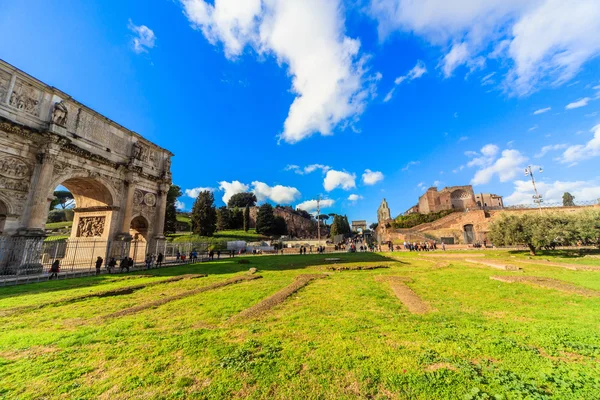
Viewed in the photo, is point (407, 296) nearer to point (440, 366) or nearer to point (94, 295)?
point (440, 366)

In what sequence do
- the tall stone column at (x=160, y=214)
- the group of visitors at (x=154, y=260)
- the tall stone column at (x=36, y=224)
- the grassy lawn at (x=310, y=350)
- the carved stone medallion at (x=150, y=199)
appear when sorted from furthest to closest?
the tall stone column at (x=160, y=214), the carved stone medallion at (x=150, y=199), the group of visitors at (x=154, y=260), the tall stone column at (x=36, y=224), the grassy lawn at (x=310, y=350)

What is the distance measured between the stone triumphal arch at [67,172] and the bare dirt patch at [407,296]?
20.7 metres

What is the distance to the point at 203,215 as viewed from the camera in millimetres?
48812

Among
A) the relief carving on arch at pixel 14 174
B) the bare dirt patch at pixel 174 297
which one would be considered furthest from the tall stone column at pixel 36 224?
the bare dirt patch at pixel 174 297

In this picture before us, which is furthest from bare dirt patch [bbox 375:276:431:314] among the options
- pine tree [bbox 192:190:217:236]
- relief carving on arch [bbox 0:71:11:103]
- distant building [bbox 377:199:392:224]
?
distant building [bbox 377:199:392:224]

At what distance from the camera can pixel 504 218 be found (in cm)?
2447

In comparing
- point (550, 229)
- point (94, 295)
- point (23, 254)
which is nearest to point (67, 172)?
point (23, 254)

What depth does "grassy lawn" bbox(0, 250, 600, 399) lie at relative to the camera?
9.96ft

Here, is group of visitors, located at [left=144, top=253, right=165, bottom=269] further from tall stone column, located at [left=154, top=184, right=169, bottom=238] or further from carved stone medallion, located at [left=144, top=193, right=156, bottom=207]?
carved stone medallion, located at [left=144, top=193, right=156, bottom=207]

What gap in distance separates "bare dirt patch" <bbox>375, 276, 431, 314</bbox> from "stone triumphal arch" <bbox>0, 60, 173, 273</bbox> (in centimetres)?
2067

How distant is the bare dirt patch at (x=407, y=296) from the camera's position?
21.9 ft

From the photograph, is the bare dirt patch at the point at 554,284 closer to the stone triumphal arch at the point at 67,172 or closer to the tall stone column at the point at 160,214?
the stone triumphal arch at the point at 67,172

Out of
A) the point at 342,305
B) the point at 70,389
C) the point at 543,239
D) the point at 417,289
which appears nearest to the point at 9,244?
the point at 70,389

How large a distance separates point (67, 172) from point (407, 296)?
23460 millimetres
